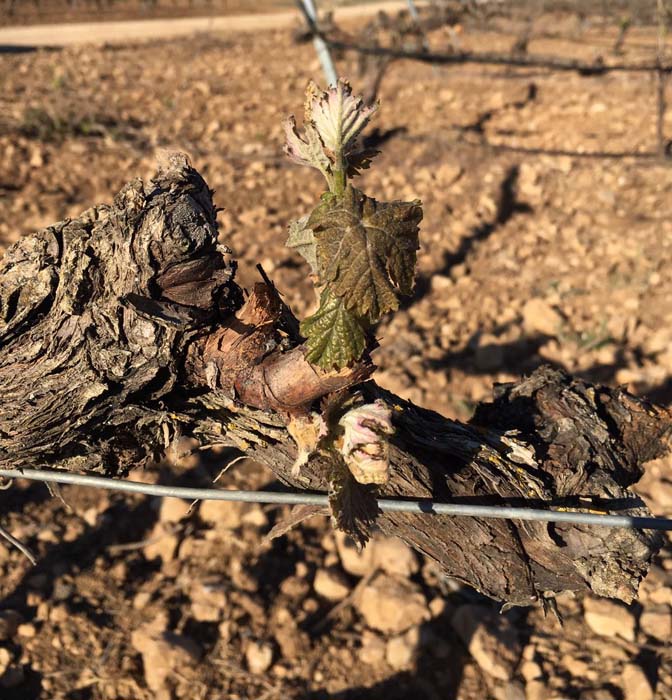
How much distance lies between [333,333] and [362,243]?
0.21 meters

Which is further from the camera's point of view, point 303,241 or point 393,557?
point 393,557

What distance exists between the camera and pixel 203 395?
6.06 ft

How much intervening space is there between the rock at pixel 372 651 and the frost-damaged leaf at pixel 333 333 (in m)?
2.44

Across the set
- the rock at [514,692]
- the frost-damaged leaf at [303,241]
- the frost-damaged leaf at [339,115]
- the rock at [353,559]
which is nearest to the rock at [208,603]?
the rock at [353,559]

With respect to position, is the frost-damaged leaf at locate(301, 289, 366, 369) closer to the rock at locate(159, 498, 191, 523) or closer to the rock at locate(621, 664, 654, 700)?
the rock at locate(621, 664, 654, 700)

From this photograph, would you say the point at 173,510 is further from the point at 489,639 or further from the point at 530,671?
the point at 530,671

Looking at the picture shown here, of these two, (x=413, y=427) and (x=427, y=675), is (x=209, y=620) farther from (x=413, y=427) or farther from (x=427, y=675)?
(x=413, y=427)

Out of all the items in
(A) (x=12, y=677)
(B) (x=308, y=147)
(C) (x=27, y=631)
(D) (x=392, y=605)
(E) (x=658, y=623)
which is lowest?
(A) (x=12, y=677)

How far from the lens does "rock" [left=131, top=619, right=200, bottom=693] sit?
3.26 m

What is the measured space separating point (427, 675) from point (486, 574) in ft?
5.51

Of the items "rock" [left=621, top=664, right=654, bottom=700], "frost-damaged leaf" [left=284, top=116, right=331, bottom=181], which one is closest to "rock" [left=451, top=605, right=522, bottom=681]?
"rock" [left=621, top=664, right=654, bottom=700]

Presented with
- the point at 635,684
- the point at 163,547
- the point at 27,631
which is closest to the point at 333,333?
the point at 635,684

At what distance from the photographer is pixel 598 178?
588cm

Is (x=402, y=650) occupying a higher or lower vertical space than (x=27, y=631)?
higher
